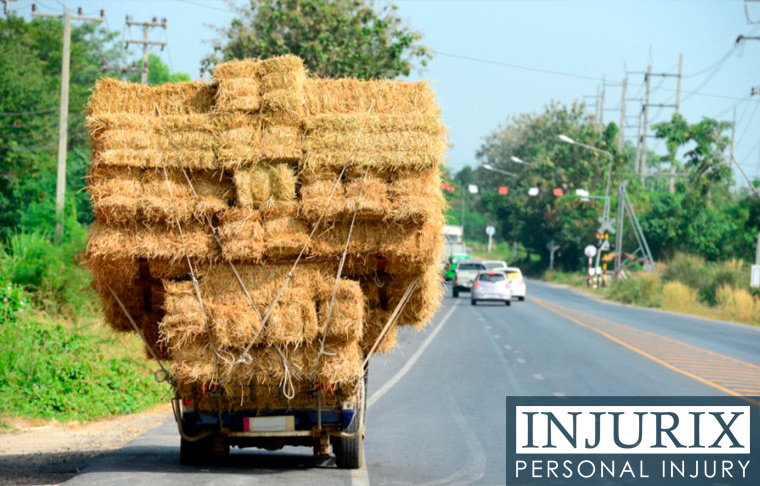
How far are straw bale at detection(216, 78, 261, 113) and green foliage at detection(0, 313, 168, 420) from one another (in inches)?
253

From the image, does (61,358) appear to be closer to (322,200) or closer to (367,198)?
(322,200)

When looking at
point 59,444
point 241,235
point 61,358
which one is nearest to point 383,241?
point 241,235

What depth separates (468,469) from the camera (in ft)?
34.4

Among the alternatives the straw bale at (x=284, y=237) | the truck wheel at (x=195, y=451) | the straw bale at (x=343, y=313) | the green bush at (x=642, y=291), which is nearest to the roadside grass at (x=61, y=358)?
the truck wheel at (x=195, y=451)

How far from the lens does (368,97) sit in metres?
10.4

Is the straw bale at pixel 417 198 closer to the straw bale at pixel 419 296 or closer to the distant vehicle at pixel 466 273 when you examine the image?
the straw bale at pixel 419 296

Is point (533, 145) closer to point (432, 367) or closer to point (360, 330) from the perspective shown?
point (432, 367)

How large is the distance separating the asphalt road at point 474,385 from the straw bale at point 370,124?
314 centimetres

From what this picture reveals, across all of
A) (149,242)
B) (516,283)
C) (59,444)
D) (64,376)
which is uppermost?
(149,242)

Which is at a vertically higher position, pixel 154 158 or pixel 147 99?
pixel 147 99

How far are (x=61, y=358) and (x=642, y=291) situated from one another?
42.5 m

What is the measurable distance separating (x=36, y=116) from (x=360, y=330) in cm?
4226

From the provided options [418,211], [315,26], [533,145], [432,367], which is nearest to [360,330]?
[418,211]

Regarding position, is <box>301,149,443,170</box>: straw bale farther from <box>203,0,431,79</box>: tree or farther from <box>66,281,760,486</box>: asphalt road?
<box>203,0,431,79</box>: tree
